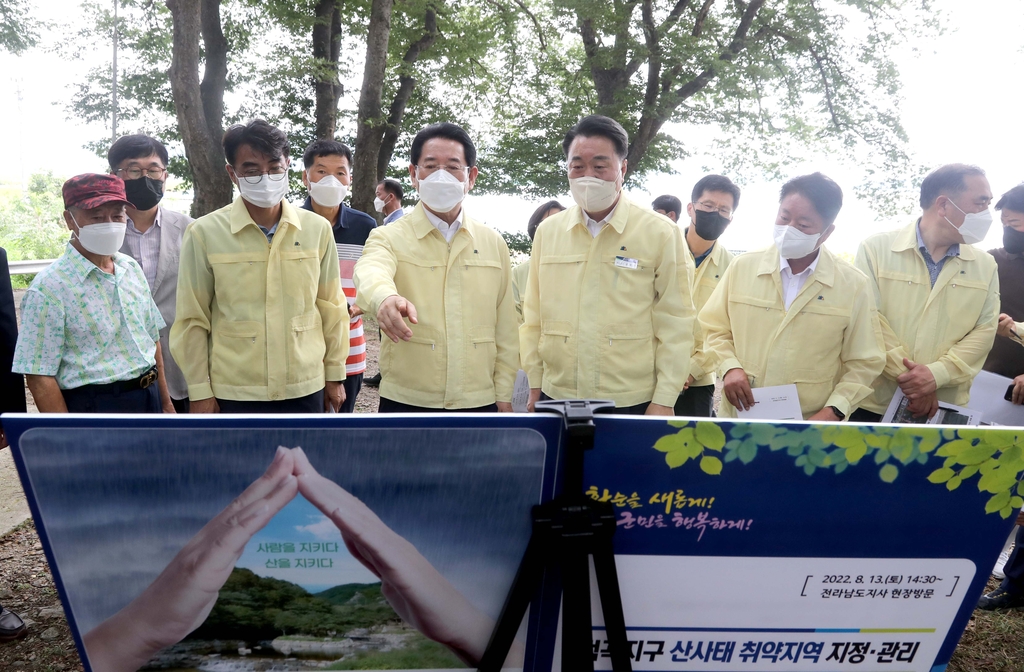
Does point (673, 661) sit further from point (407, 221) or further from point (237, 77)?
point (237, 77)

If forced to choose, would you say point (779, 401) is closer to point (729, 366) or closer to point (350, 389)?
point (729, 366)

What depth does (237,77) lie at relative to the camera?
51.3 feet

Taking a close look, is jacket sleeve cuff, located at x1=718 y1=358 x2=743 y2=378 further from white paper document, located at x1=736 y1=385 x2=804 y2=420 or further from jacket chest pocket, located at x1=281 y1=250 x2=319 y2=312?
jacket chest pocket, located at x1=281 y1=250 x2=319 y2=312

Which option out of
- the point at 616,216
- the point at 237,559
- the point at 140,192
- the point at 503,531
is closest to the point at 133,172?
the point at 140,192

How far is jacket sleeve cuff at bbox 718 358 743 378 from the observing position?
2785 mm

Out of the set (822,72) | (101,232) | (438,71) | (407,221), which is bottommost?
(101,232)

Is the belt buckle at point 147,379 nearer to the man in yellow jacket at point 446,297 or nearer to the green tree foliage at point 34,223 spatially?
the man in yellow jacket at point 446,297

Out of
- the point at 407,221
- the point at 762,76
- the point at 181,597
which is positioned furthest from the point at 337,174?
the point at 762,76

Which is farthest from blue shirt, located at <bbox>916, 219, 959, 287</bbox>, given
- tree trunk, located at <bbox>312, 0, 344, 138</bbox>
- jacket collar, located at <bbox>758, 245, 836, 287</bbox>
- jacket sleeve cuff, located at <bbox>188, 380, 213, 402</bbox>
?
tree trunk, located at <bbox>312, 0, 344, 138</bbox>

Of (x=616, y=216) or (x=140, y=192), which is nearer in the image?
(x=616, y=216)

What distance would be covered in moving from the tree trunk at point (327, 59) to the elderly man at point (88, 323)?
30.1 ft

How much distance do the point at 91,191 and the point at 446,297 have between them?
1.38m

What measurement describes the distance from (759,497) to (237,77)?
17220 mm

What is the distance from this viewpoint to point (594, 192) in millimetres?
2635
